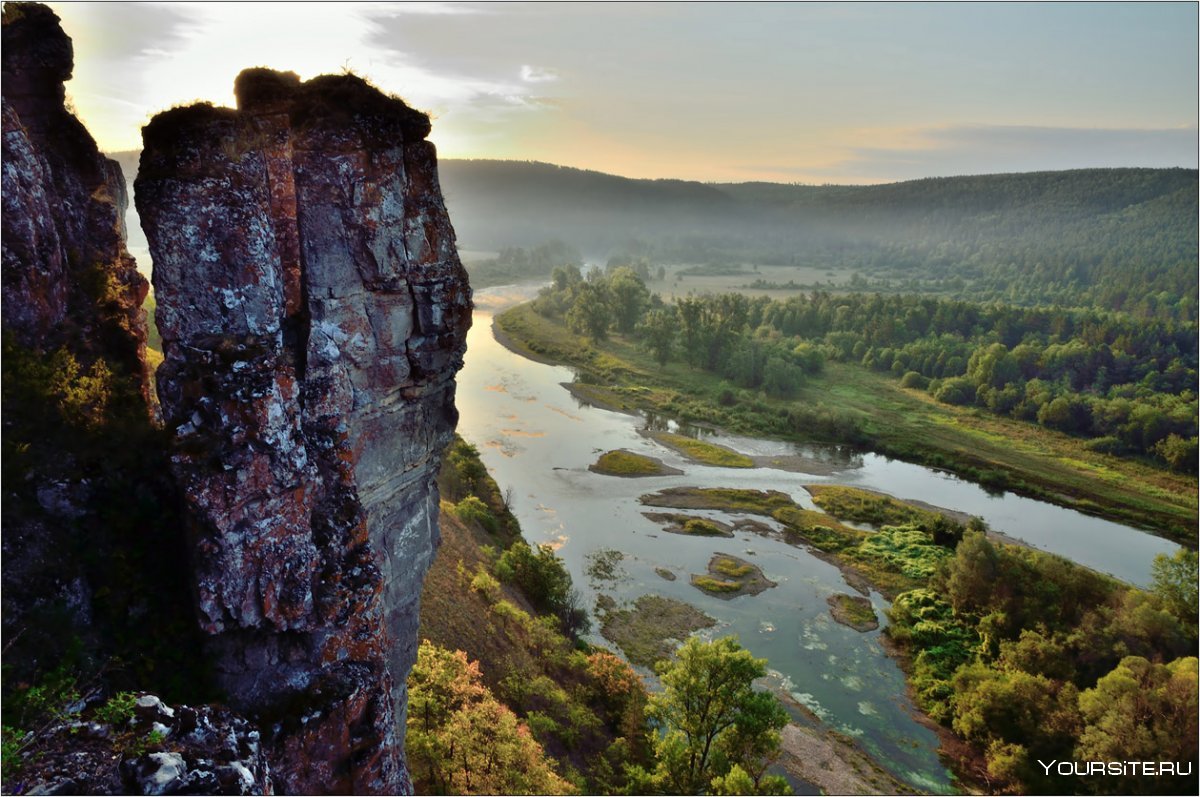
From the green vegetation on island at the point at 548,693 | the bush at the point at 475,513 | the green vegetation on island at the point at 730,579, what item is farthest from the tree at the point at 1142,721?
the bush at the point at 475,513

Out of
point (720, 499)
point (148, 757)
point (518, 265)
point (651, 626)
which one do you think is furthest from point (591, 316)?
point (148, 757)

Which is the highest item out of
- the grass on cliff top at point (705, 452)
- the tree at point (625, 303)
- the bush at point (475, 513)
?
the tree at point (625, 303)

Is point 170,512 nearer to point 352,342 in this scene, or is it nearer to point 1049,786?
point 352,342

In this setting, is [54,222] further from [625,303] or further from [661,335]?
[625,303]

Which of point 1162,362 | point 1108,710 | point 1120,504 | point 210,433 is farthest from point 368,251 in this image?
point 1162,362

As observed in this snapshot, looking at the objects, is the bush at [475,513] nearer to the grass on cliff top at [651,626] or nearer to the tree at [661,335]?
the grass on cliff top at [651,626]

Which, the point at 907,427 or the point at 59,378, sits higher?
the point at 59,378
